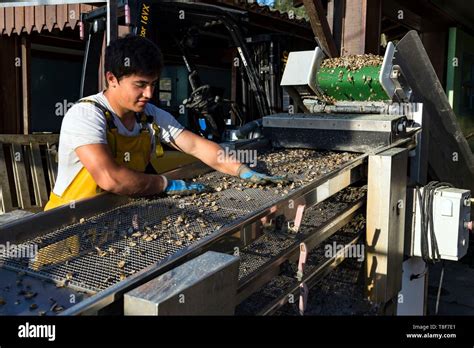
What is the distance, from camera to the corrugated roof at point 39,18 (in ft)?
23.3

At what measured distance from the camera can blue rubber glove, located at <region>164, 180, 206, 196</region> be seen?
290 cm

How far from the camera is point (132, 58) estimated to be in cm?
276

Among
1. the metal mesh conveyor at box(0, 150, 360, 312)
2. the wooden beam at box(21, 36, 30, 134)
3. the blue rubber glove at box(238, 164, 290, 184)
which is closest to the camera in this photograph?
the metal mesh conveyor at box(0, 150, 360, 312)

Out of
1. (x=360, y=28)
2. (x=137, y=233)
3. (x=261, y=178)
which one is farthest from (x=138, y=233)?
(x=360, y=28)

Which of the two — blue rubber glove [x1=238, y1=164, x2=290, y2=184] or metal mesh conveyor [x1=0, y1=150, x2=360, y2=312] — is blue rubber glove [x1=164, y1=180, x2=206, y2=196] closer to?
→ metal mesh conveyor [x1=0, y1=150, x2=360, y2=312]

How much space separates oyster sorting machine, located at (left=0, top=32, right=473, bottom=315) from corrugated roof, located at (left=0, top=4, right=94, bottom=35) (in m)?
3.90

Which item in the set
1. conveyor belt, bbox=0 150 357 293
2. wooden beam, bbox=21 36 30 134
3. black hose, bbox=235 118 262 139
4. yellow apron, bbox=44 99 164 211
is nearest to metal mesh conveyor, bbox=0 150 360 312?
conveyor belt, bbox=0 150 357 293

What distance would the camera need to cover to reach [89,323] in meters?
1.54

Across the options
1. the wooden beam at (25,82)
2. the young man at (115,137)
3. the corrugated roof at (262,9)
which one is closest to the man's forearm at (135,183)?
the young man at (115,137)

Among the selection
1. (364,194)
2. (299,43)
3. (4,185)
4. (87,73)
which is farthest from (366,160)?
(299,43)

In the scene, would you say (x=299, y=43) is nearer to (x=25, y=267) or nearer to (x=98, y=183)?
(x=98, y=183)

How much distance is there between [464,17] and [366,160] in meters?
7.25

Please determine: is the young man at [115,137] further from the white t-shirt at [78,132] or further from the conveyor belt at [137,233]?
the conveyor belt at [137,233]

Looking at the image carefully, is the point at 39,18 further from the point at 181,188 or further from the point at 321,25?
the point at 181,188
